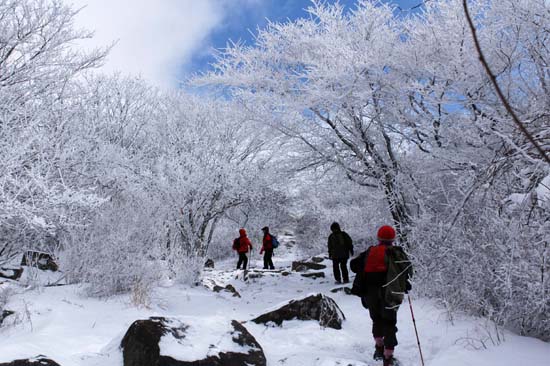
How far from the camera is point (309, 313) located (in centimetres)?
646

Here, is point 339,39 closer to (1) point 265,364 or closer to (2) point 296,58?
(2) point 296,58

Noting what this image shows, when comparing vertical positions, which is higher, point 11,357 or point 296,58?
point 296,58

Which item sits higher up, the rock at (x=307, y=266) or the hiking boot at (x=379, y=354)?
the rock at (x=307, y=266)

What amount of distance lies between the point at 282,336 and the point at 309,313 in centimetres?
61

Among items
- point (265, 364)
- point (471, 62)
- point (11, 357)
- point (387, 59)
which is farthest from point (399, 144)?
point (11, 357)

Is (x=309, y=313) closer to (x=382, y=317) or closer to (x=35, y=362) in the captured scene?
(x=382, y=317)

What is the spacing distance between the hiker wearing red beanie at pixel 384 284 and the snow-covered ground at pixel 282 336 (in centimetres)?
38

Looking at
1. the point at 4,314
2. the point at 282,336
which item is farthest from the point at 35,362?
the point at 282,336

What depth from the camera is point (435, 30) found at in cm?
904

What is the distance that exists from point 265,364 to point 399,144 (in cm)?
708

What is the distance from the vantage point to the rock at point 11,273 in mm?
9453

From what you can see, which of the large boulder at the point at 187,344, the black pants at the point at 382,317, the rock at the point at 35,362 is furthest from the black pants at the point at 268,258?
the rock at the point at 35,362

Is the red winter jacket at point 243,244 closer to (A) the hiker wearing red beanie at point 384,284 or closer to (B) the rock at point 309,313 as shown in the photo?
(B) the rock at point 309,313

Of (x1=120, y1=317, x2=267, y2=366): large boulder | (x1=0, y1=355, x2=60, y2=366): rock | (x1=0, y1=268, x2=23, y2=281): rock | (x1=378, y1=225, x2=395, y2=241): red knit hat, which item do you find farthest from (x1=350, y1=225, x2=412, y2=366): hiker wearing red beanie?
(x1=0, y1=268, x2=23, y2=281): rock
